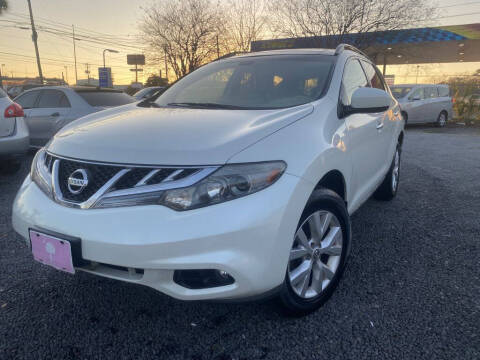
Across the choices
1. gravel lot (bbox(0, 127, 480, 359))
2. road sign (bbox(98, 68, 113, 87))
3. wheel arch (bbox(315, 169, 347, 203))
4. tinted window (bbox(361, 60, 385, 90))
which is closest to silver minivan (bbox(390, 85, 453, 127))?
tinted window (bbox(361, 60, 385, 90))

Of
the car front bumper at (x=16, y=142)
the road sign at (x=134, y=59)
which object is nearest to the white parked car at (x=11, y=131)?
the car front bumper at (x=16, y=142)

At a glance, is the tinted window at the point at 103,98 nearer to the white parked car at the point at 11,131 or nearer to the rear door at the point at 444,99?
the white parked car at the point at 11,131

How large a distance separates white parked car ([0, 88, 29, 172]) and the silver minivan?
1153 centimetres

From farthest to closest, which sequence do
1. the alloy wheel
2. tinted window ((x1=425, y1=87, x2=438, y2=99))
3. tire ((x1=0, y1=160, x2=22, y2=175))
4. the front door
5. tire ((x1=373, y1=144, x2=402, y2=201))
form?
1. tinted window ((x1=425, y1=87, x2=438, y2=99))
2. tire ((x1=0, y1=160, x2=22, y2=175))
3. tire ((x1=373, y1=144, x2=402, y2=201))
4. the front door
5. the alloy wheel

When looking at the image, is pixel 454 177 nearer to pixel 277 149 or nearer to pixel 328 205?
pixel 328 205

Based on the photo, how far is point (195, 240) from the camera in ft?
4.73

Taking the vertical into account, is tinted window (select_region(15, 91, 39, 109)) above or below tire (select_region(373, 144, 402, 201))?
above

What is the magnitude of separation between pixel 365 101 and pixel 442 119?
13162mm

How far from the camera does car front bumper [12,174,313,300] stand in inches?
57.2

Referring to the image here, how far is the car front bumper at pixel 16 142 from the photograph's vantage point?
4.64 m

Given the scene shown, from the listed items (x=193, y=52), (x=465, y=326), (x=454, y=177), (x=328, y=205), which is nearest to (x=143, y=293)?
(x=328, y=205)

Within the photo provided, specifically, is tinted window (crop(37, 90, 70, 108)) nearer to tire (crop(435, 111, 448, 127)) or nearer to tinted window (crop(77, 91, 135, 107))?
tinted window (crop(77, 91, 135, 107))

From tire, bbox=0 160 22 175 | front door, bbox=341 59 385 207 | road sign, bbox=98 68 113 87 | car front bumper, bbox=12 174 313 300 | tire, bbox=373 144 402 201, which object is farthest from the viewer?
road sign, bbox=98 68 113 87

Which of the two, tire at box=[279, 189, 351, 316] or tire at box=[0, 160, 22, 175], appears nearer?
tire at box=[279, 189, 351, 316]
